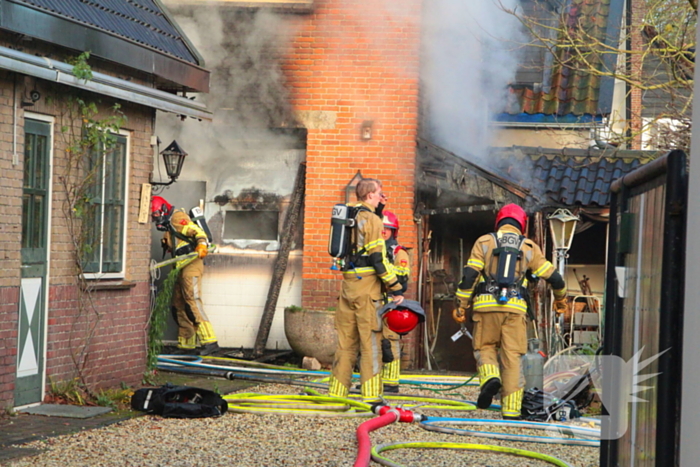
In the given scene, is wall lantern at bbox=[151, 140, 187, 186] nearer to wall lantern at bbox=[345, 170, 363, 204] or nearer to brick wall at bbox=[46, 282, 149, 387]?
brick wall at bbox=[46, 282, 149, 387]

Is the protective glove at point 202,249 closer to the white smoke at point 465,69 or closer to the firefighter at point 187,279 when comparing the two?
the firefighter at point 187,279

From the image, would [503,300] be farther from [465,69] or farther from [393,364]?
[465,69]

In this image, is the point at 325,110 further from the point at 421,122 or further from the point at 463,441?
the point at 463,441

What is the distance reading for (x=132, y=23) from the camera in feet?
29.3

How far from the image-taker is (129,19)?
8.95m

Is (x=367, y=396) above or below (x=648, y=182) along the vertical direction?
below

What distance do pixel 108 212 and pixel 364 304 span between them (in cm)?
254

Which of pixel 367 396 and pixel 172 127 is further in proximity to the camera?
pixel 172 127

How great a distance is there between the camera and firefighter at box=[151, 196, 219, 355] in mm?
12008

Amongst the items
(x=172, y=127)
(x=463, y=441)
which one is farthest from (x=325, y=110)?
(x=463, y=441)

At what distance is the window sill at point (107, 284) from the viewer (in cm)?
829

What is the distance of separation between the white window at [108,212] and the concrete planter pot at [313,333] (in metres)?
3.11

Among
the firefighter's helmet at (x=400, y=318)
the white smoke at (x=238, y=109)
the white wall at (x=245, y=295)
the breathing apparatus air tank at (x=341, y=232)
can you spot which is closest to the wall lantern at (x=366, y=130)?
the white smoke at (x=238, y=109)

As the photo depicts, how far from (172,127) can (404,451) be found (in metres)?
7.33
